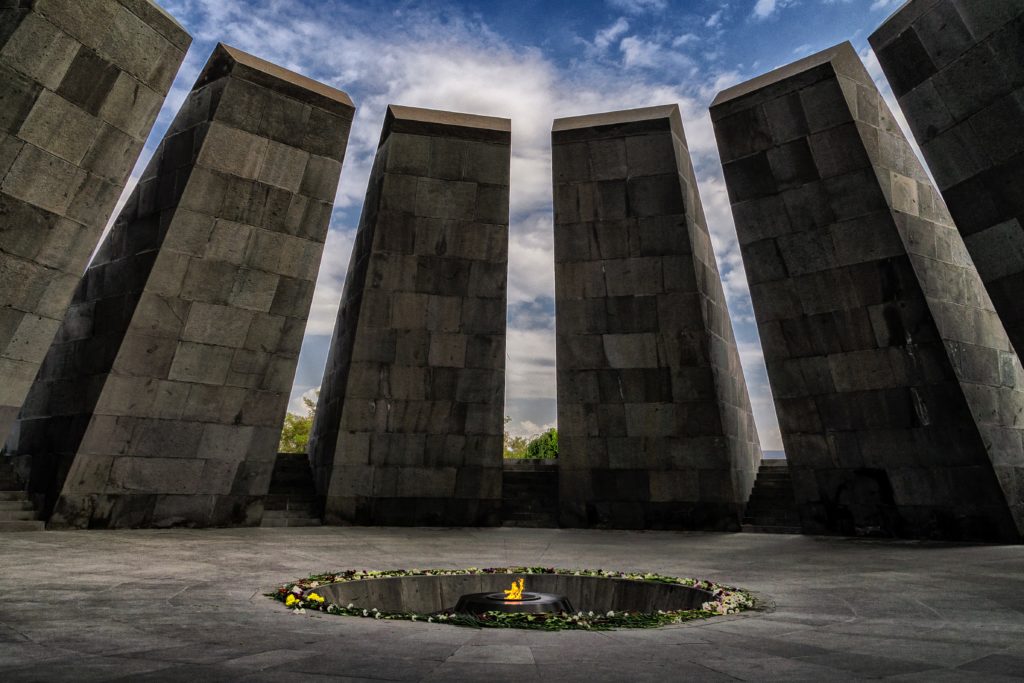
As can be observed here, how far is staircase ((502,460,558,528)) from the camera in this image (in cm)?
1611

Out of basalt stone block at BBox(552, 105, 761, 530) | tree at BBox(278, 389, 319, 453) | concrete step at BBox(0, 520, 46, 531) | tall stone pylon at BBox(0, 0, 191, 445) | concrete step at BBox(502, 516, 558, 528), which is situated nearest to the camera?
tall stone pylon at BBox(0, 0, 191, 445)

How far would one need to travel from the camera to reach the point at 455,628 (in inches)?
213

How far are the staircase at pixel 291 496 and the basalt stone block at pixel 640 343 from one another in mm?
5567

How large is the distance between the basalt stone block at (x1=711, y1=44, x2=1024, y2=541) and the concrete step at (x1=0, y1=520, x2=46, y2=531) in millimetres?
13907

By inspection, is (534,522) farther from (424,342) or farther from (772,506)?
(772,506)

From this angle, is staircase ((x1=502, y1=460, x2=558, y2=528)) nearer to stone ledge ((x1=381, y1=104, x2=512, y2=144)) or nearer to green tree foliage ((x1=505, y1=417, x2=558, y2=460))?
stone ledge ((x1=381, y1=104, x2=512, y2=144))

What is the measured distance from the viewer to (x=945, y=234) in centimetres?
1386

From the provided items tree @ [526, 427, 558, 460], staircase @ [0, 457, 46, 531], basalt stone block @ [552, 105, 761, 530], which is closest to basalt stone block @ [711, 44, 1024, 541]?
basalt stone block @ [552, 105, 761, 530]

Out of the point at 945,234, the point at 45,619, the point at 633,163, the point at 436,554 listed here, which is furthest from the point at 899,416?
the point at 45,619

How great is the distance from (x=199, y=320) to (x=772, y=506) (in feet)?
41.2

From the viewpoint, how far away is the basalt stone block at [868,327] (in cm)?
1259

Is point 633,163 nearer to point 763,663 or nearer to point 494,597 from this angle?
point 494,597

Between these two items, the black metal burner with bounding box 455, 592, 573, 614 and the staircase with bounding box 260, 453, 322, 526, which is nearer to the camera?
the black metal burner with bounding box 455, 592, 573, 614

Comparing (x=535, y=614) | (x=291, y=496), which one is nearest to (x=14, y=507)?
(x=291, y=496)
